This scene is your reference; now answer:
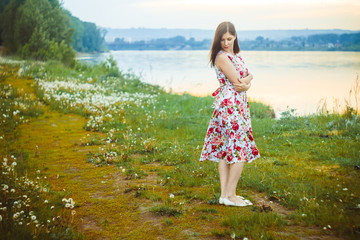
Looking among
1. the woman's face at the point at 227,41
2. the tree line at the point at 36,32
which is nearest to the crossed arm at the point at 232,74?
the woman's face at the point at 227,41

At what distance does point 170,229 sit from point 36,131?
6.76 meters

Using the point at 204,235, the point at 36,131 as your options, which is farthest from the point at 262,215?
the point at 36,131

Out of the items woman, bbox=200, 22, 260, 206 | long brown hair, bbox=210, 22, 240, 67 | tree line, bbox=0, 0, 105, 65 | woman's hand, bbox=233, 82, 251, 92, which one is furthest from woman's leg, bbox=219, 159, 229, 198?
tree line, bbox=0, 0, 105, 65

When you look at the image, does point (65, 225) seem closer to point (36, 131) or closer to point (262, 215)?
point (262, 215)

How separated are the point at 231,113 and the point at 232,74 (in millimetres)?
565

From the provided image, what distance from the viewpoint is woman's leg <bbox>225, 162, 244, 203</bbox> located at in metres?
4.61

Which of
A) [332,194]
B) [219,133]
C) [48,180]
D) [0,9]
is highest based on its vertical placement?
[0,9]

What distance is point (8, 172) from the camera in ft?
17.6

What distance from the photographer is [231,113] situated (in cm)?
457

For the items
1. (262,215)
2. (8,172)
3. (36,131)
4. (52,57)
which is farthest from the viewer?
Answer: (52,57)

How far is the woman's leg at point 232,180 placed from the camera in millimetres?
4613

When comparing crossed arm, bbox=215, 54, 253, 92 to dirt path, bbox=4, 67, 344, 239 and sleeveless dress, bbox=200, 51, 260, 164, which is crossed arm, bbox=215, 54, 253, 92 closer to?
sleeveless dress, bbox=200, 51, 260, 164

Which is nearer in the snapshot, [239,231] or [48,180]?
[239,231]

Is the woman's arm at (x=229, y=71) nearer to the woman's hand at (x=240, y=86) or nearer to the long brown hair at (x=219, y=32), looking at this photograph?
the woman's hand at (x=240, y=86)
